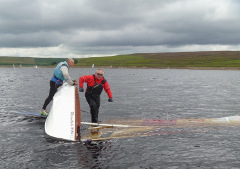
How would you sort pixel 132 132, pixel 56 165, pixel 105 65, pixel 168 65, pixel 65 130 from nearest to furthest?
pixel 56 165 → pixel 65 130 → pixel 132 132 → pixel 168 65 → pixel 105 65

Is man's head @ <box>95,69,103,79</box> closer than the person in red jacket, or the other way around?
man's head @ <box>95,69,103,79</box>

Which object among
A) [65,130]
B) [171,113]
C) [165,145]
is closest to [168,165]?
[165,145]

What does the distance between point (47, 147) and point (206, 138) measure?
6.90m

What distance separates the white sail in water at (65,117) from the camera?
998 centimetres

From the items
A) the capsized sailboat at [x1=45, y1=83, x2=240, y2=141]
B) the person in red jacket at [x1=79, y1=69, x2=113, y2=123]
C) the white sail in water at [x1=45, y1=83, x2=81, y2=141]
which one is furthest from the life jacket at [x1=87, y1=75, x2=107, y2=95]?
the white sail in water at [x1=45, y1=83, x2=81, y2=141]

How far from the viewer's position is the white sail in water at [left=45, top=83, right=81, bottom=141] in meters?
9.98

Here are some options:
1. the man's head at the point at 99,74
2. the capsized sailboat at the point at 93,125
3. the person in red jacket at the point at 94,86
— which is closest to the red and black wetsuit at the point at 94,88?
the person in red jacket at the point at 94,86

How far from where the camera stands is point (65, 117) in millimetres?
10469

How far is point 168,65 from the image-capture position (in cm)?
17888

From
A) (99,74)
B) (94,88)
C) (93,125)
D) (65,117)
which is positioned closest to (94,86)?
(94,88)

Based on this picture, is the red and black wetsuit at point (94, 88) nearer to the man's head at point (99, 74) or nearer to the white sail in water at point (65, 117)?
the man's head at point (99, 74)

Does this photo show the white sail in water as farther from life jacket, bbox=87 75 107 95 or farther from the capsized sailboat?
life jacket, bbox=87 75 107 95

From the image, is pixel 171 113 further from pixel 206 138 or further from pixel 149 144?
pixel 149 144

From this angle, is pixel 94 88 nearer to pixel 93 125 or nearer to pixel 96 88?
pixel 96 88
